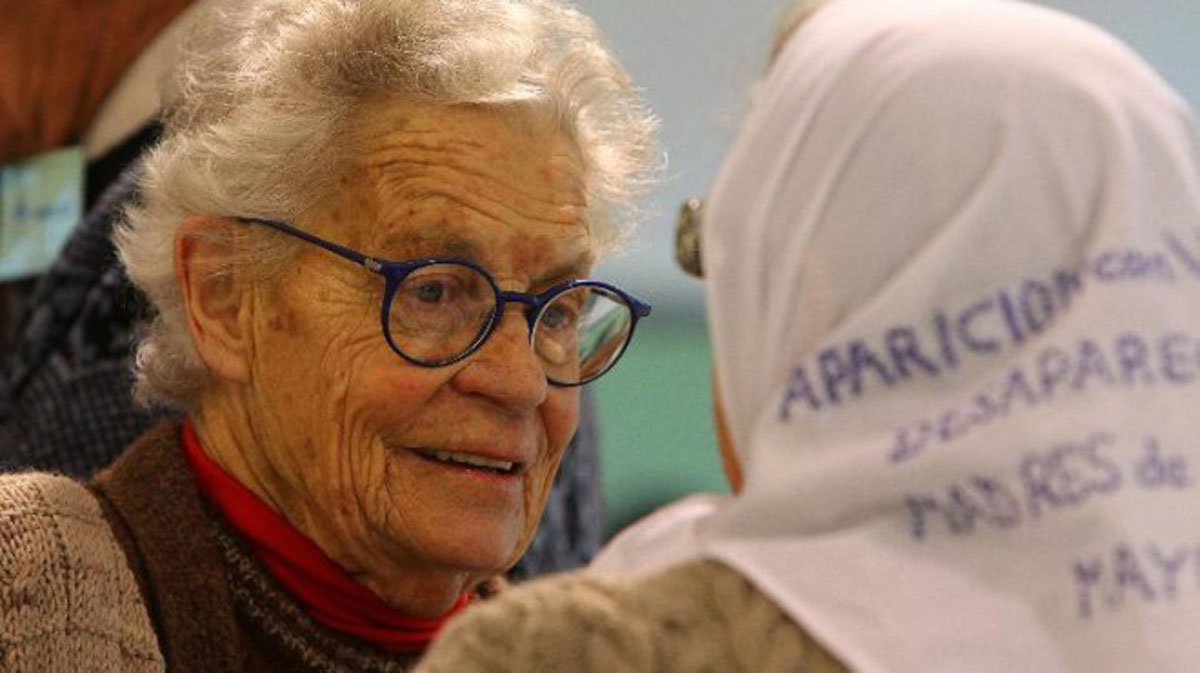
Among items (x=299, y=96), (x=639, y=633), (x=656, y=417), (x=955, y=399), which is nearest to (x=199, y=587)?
(x=299, y=96)

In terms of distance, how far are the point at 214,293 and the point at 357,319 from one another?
0.20m

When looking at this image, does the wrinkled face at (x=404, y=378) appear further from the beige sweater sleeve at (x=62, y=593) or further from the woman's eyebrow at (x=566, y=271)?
the beige sweater sleeve at (x=62, y=593)

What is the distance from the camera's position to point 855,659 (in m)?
1.26

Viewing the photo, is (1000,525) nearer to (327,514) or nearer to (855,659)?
(855,659)

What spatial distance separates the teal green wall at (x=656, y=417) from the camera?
16.4 ft

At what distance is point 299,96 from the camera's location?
230cm

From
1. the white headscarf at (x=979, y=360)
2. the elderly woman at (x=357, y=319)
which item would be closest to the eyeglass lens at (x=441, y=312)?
the elderly woman at (x=357, y=319)

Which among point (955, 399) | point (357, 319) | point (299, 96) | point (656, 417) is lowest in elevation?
point (656, 417)

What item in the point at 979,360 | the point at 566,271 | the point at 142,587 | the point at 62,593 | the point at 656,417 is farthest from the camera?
the point at 656,417

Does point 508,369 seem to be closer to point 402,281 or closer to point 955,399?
point 402,281

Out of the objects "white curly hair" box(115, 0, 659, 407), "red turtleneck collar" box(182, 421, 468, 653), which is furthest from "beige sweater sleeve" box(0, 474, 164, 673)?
"white curly hair" box(115, 0, 659, 407)

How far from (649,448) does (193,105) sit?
2834 millimetres

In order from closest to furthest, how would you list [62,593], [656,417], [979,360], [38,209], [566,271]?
[979,360] → [62,593] → [566,271] → [38,209] → [656,417]

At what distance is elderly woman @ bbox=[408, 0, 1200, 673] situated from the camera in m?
1.25
